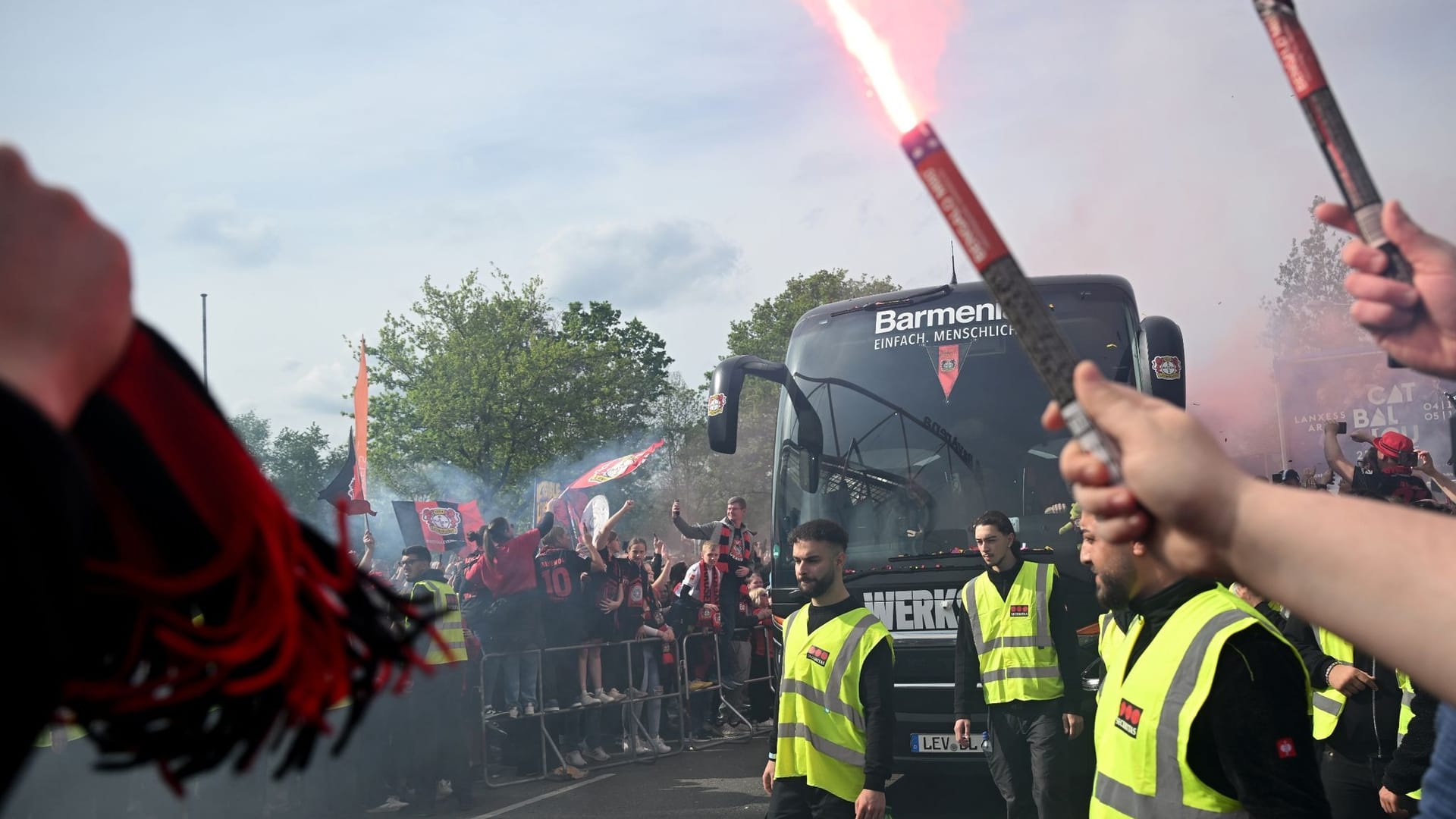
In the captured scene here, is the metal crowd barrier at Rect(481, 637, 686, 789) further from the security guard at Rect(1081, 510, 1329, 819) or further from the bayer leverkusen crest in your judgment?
the bayer leverkusen crest

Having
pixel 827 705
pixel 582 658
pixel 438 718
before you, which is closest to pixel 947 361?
pixel 827 705

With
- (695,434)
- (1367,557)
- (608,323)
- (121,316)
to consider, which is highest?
(608,323)

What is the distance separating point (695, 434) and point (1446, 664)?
53.4m

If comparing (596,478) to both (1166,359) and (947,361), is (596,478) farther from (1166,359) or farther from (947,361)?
(1166,359)

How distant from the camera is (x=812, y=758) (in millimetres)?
5535

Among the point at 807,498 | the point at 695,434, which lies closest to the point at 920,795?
the point at 807,498

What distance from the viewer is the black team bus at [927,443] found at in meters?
8.12

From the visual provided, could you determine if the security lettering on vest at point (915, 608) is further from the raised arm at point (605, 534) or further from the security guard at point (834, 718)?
the raised arm at point (605, 534)

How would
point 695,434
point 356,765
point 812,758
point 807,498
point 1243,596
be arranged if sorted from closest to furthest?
1. point 812,758
2. point 1243,596
3. point 807,498
4. point 356,765
5. point 695,434

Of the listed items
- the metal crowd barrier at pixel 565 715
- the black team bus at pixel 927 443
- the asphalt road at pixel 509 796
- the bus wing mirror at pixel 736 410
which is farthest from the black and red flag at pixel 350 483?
the black team bus at pixel 927 443

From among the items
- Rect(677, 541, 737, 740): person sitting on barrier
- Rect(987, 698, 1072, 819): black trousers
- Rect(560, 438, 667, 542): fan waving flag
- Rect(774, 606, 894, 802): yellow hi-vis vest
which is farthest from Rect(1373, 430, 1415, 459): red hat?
Rect(560, 438, 667, 542): fan waving flag

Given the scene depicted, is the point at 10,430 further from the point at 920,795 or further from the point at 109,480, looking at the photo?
the point at 920,795

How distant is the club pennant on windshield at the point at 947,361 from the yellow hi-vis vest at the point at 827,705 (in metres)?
3.29

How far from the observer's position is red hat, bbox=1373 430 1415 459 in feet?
34.3
